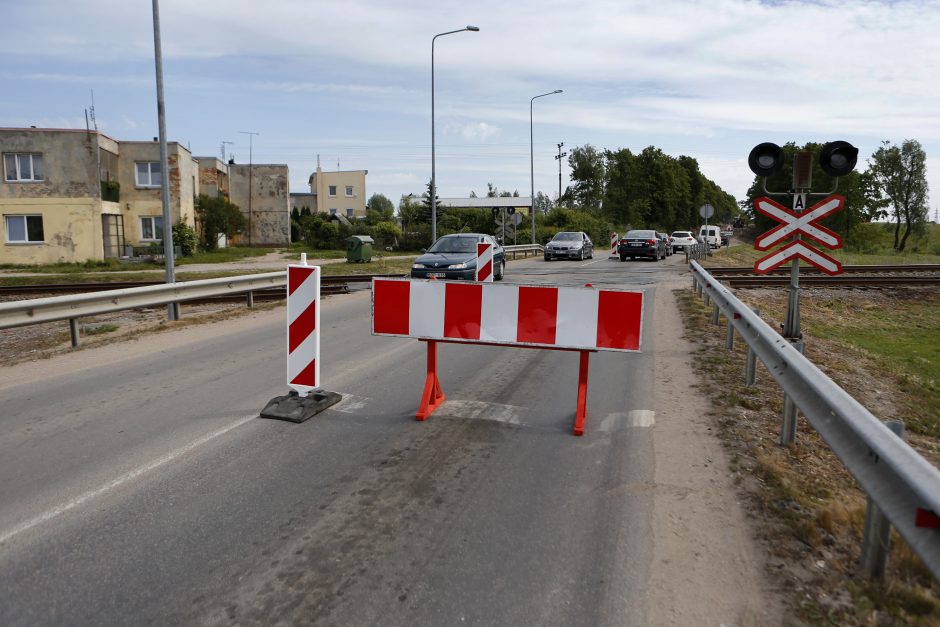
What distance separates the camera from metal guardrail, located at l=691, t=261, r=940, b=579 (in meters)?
2.81

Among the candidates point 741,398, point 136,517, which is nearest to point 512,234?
point 741,398

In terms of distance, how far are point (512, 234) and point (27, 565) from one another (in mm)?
43021

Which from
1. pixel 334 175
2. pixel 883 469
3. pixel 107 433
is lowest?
pixel 107 433

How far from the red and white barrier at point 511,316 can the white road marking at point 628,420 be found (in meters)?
0.23

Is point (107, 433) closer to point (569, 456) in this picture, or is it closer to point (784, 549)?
point (569, 456)

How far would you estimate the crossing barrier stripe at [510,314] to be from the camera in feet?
20.1

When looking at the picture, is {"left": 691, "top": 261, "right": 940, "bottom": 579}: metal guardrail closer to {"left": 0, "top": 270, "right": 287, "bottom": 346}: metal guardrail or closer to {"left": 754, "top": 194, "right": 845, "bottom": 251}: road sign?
{"left": 754, "top": 194, "right": 845, "bottom": 251}: road sign

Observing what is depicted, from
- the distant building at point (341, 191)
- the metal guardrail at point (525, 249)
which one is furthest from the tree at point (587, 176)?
the metal guardrail at point (525, 249)

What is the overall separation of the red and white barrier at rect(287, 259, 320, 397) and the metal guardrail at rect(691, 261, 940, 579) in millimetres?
3957

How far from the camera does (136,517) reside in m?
4.33

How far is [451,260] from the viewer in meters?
18.8

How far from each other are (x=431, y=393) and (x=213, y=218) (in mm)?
37244

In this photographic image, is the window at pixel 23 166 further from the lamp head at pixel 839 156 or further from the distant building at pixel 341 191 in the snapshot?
the distant building at pixel 341 191

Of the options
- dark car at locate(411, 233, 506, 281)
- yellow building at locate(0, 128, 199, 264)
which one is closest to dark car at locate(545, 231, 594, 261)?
dark car at locate(411, 233, 506, 281)
